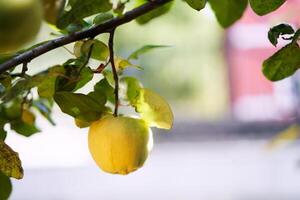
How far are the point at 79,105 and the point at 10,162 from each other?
79 millimetres

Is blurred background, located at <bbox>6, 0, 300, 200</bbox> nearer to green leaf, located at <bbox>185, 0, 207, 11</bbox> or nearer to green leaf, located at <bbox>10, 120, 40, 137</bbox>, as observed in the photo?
green leaf, located at <bbox>10, 120, 40, 137</bbox>

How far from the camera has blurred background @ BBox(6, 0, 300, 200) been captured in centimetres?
380

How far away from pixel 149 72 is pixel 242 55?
32.0 inches

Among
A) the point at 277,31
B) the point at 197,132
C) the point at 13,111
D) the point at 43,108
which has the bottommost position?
the point at 197,132

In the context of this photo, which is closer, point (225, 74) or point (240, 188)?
point (240, 188)

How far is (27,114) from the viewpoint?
2.44 ft

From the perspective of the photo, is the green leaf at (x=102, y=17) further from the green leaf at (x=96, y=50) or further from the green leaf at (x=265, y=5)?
the green leaf at (x=265, y=5)

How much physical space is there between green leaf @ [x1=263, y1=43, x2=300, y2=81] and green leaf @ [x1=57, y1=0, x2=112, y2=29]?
0.17 meters

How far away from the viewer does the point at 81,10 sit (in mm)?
569

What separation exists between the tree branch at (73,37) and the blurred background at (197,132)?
2681mm

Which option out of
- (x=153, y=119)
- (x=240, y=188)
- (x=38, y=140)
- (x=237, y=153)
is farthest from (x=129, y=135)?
(x=38, y=140)

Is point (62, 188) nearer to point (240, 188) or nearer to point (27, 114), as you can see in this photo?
point (240, 188)

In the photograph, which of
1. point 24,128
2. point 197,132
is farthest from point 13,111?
point 197,132

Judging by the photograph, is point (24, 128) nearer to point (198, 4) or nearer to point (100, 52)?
point (100, 52)
